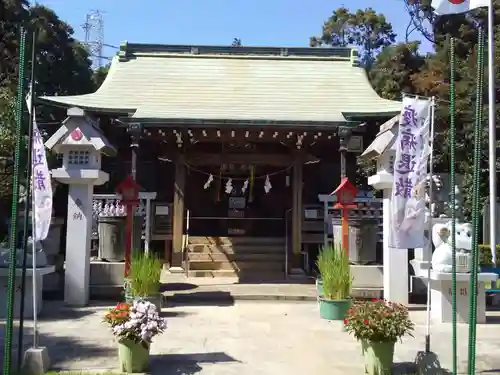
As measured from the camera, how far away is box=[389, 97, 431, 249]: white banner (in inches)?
227

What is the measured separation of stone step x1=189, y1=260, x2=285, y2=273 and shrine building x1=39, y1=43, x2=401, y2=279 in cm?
3

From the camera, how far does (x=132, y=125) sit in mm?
11227

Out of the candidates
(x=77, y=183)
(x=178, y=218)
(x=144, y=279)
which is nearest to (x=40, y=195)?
(x=144, y=279)

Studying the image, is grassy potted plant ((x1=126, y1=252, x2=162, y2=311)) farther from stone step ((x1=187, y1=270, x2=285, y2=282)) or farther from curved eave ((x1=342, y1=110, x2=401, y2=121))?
curved eave ((x1=342, y1=110, x2=401, y2=121))

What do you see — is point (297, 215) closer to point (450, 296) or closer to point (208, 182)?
point (208, 182)

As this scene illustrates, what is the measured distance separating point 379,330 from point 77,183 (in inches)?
242

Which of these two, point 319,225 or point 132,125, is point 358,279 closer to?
point 319,225

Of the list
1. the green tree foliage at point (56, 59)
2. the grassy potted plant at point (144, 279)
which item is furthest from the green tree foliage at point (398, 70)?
the grassy potted plant at point (144, 279)

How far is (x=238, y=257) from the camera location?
13.3m

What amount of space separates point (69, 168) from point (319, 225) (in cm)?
659

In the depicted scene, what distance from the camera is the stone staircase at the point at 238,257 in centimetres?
1267

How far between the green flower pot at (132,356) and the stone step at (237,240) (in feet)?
26.7

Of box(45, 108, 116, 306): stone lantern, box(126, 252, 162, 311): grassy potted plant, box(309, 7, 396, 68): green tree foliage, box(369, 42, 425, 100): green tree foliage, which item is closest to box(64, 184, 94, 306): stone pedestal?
box(45, 108, 116, 306): stone lantern

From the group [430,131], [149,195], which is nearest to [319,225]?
[149,195]
